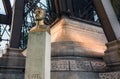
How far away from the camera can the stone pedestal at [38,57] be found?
419 centimetres

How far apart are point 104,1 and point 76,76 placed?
2699 mm

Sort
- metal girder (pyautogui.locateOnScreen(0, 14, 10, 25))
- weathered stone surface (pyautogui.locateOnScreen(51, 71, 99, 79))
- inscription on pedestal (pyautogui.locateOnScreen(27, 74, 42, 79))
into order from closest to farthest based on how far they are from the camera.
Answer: inscription on pedestal (pyautogui.locateOnScreen(27, 74, 42, 79)) < weathered stone surface (pyautogui.locateOnScreen(51, 71, 99, 79)) < metal girder (pyautogui.locateOnScreen(0, 14, 10, 25))

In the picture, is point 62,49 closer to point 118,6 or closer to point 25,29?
point 118,6

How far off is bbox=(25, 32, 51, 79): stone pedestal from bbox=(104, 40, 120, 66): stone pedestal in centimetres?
260

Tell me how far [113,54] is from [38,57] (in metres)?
2.93

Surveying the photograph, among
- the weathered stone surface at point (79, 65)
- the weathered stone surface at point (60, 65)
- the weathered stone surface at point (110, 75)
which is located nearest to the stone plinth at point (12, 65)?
the weathered stone surface at point (60, 65)

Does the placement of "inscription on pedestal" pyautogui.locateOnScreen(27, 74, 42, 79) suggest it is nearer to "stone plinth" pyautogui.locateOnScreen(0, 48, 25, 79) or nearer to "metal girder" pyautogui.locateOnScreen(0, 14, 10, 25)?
"stone plinth" pyautogui.locateOnScreen(0, 48, 25, 79)

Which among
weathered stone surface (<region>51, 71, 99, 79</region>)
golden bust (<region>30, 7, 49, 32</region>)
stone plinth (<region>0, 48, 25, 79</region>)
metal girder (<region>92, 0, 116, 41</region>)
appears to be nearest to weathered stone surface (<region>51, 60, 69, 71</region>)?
weathered stone surface (<region>51, 71, 99, 79</region>)

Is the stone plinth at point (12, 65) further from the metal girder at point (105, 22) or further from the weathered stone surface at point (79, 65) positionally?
the metal girder at point (105, 22)

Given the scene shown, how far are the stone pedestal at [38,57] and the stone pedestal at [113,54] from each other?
8.54ft

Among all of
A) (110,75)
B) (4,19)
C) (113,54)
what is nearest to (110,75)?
(110,75)

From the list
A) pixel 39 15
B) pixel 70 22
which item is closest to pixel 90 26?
pixel 70 22

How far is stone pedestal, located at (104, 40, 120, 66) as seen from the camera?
6.41m

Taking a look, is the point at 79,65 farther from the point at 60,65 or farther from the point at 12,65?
the point at 12,65
